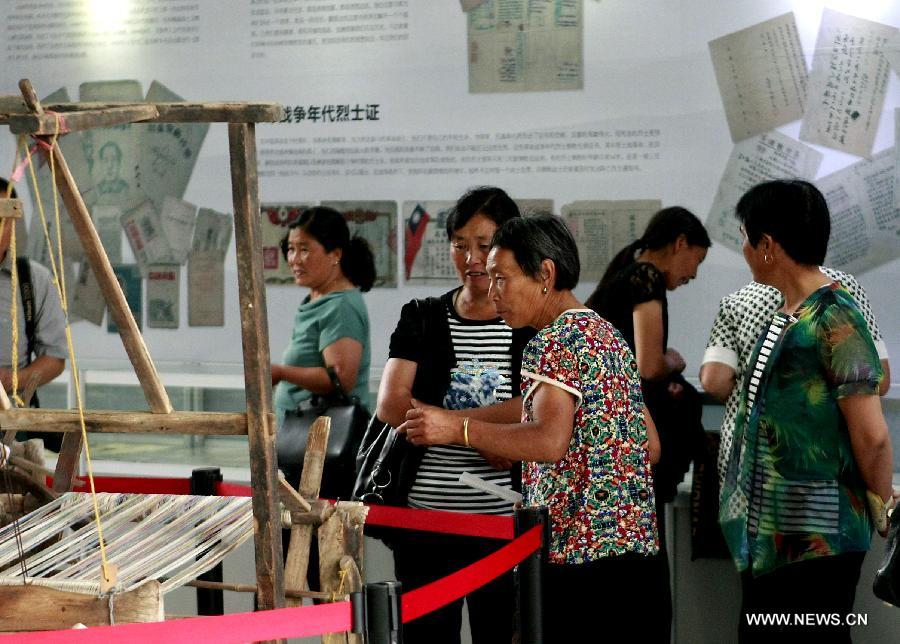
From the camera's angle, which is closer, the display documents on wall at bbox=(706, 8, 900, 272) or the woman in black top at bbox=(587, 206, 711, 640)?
the woman in black top at bbox=(587, 206, 711, 640)

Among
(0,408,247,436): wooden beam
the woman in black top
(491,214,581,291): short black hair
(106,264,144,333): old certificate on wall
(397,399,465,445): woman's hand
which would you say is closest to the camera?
(0,408,247,436): wooden beam

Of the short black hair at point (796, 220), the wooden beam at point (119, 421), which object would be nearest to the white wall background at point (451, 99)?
the short black hair at point (796, 220)

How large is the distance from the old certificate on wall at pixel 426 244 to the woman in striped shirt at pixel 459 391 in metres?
1.59

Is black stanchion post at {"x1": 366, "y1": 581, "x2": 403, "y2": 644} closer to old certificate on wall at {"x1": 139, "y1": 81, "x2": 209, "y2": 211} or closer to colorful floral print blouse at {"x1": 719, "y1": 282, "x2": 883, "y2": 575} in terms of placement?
colorful floral print blouse at {"x1": 719, "y1": 282, "x2": 883, "y2": 575}

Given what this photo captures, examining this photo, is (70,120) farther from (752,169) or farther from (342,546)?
(752,169)

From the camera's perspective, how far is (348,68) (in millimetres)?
5000

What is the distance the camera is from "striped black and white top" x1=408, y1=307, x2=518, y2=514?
3139 millimetres

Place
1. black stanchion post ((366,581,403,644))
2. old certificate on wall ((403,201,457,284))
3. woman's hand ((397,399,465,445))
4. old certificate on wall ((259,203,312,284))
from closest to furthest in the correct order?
black stanchion post ((366,581,403,644))
woman's hand ((397,399,465,445))
old certificate on wall ((403,201,457,284))
old certificate on wall ((259,203,312,284))

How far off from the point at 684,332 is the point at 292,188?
1685 mm

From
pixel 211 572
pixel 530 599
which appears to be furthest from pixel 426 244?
pixel 530 599

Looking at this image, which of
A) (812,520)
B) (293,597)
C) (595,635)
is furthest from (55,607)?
(812,520)

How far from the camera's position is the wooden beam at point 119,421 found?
2416 millimetres

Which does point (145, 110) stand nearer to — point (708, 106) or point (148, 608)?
point (148, 608)

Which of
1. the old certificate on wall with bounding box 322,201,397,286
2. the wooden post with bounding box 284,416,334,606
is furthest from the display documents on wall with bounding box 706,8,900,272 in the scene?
the wooden post with bounding box 284,416,334,606
